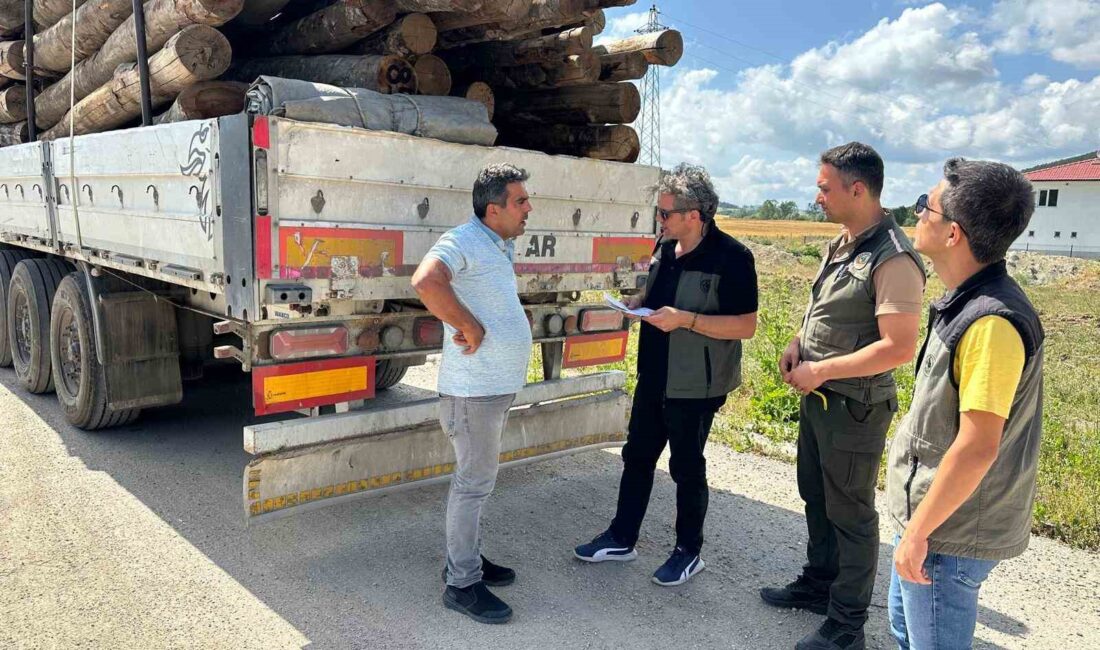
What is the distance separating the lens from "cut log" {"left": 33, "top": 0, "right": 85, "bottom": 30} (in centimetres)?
584

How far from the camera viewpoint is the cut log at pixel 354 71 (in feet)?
14.2

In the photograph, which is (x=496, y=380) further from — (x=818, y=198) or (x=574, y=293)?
(x=574, y=293)

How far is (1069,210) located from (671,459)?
55.7 metres

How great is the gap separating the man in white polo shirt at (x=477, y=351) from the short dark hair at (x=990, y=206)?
1.67m

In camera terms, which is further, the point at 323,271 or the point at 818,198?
the point at 323,271

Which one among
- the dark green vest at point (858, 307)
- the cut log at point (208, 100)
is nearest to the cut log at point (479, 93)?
the cut log at point (208, 100)

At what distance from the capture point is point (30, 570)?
11.7 ft

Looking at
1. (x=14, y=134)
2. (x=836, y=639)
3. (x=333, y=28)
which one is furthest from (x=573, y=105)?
(x=14, y=134)

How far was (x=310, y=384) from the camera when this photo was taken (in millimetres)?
3615

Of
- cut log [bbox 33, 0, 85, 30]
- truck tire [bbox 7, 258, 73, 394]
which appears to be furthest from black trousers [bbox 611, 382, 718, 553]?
cut log [bbox 33, 0, 85, 30]

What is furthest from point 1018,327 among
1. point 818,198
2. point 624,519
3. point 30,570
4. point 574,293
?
point 30,570

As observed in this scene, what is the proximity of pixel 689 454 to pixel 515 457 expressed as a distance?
4.02 ft

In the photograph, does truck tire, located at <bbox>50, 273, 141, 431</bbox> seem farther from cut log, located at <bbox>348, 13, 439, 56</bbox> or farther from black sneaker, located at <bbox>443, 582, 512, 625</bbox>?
black sneaker, located at <bbox>443, 582, 512, 625</bbox>

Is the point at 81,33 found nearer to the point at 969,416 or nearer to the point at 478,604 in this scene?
the point at 478,604
